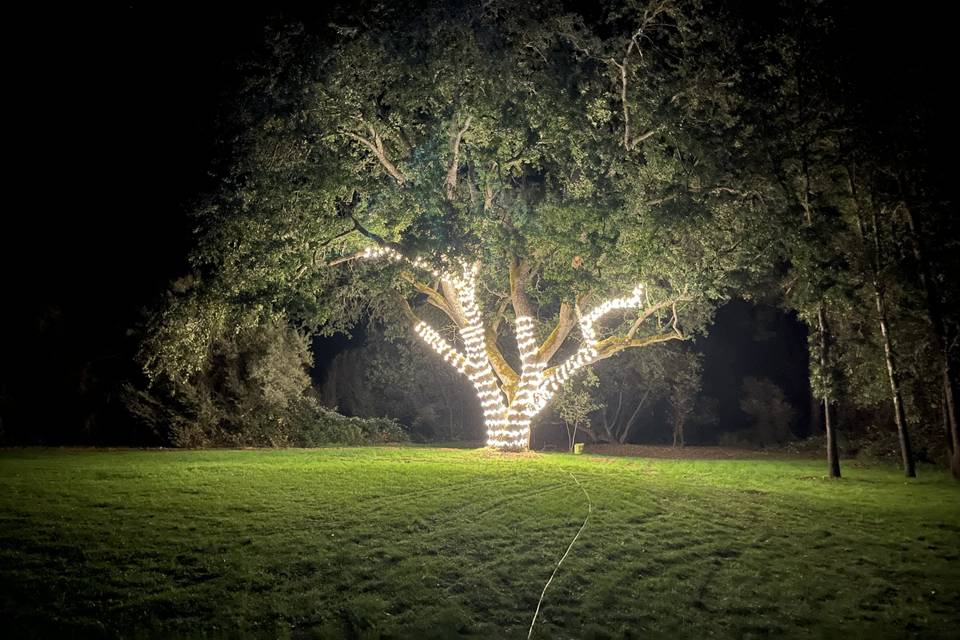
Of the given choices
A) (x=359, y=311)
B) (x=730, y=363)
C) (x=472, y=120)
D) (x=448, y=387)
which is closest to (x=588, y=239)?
(x=472, y=120)

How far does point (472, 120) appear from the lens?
1800 centimetres

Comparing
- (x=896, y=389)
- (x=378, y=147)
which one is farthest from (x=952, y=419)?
(x=378, y=147)

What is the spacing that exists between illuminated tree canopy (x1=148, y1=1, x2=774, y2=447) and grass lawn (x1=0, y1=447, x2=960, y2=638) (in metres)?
6.18

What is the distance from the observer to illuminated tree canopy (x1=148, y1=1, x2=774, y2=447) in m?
15.9

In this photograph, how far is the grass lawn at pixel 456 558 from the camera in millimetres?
7070

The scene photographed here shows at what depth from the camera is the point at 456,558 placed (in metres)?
8.77

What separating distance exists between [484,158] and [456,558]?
1307cm

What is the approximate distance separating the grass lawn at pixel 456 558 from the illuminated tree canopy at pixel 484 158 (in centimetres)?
618

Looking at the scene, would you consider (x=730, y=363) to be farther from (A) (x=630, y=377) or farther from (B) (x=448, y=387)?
(B) (x=448, y=387)

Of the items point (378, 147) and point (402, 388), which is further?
point (402, 388)

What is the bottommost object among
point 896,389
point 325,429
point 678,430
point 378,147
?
point 325,429

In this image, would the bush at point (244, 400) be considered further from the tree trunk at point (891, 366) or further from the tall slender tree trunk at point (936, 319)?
the tall slender tree trunk at point (936, 319)

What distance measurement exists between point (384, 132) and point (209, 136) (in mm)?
4303

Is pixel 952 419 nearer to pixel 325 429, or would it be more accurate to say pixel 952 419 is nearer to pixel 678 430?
pixel 325 429
